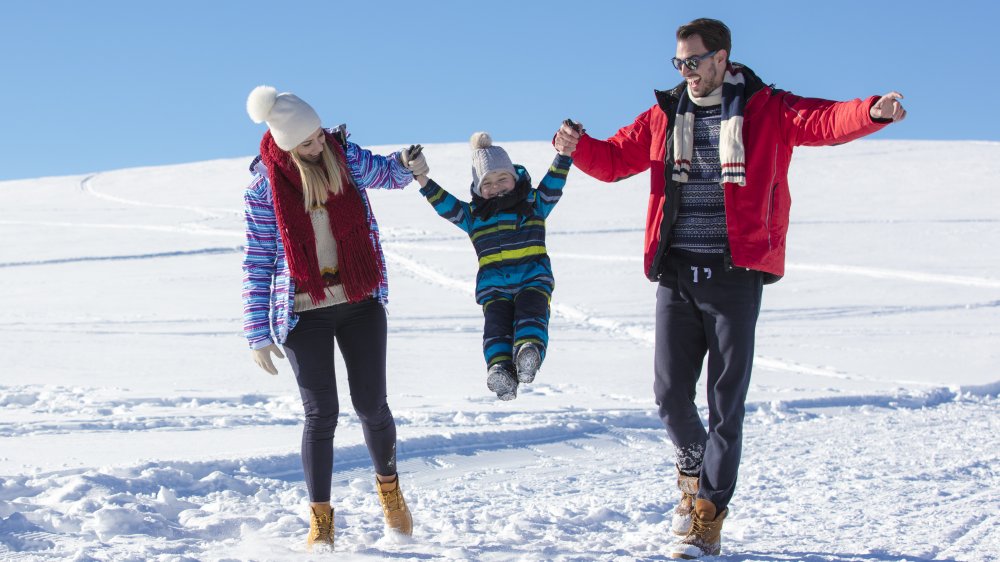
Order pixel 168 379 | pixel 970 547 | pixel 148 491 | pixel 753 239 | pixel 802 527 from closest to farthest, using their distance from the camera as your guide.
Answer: pixel 753 239, pixel 970 547, pixel 802 527, pixel 148 491, pixel 168 379

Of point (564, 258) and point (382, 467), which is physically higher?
point (564, 258)

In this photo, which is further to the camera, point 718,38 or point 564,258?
point 564,258

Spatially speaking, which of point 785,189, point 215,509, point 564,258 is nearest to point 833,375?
point 785,189

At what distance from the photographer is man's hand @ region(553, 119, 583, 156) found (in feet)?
13.0

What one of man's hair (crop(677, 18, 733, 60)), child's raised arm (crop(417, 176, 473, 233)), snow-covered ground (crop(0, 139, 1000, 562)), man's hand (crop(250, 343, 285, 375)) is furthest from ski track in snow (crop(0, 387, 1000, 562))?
man's hair (crop(677, 18, 733, 60))

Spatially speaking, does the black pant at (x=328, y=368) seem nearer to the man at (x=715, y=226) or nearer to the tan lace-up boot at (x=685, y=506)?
the man at (x=715, y=226)

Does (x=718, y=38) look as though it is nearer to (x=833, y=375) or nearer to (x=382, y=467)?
(x=382, y=467)

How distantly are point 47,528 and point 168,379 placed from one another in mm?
3871

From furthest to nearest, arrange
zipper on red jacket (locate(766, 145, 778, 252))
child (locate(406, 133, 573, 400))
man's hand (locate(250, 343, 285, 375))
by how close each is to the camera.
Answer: child (locate(406, 133, 573, 400)) < man's hand (locate(250, 343, 285, 375)) < zipper on red jacket (locate(766, 145, 778, 252))

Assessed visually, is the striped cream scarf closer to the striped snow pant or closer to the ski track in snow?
the striped snow pant

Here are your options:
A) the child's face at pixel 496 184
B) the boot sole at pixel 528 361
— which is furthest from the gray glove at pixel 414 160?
the boot sole at pixel 528 361

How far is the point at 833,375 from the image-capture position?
8219 mm

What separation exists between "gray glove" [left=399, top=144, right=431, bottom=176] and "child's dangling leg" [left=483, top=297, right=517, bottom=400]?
0.62 meters

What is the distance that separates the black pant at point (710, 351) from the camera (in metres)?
3.67
